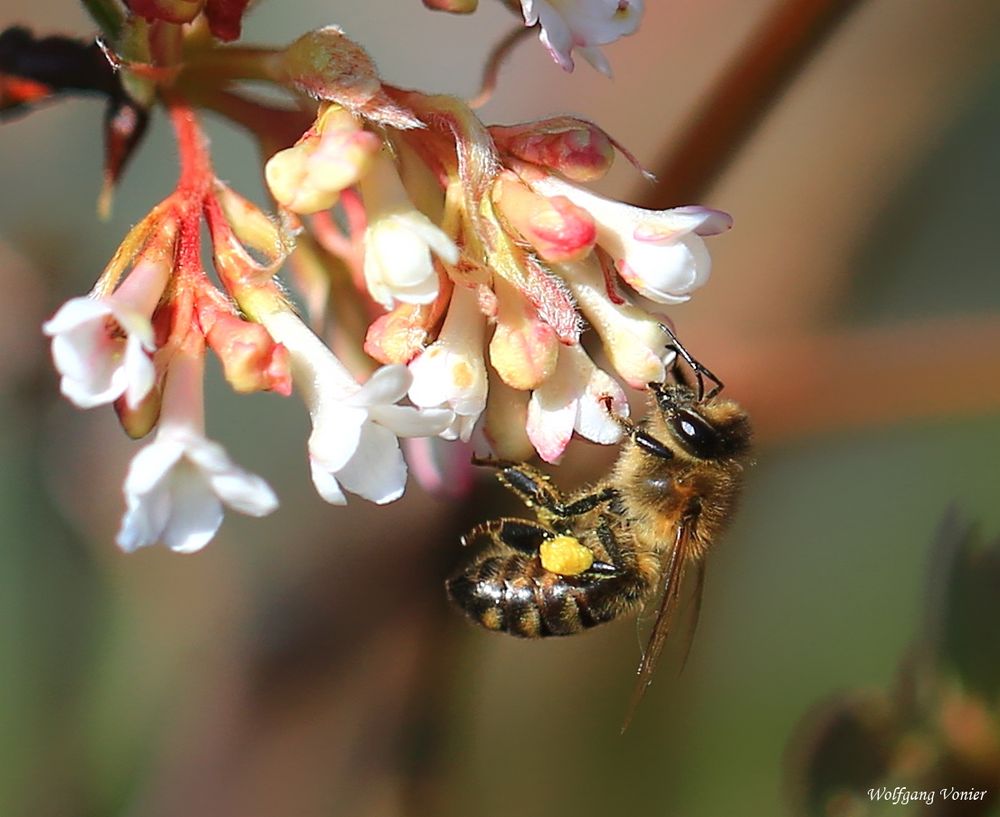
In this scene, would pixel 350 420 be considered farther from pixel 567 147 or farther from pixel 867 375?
pixel 867 375

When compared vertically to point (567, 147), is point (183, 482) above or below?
below

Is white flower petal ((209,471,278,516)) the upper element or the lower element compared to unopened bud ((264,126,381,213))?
lower

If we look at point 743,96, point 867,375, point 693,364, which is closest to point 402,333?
point 693,364

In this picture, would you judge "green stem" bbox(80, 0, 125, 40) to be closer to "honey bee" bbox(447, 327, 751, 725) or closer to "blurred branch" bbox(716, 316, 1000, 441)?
"honey bee" bbox(447, 327, 751, 725)

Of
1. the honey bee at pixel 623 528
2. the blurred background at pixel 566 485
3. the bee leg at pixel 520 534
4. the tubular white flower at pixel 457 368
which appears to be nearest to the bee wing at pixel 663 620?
the honey bee at pixel 623 528

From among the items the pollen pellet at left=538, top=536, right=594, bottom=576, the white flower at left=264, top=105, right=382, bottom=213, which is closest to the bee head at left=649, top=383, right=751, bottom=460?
the pollen pellet at left=538, top=536, right=594, bottom=576

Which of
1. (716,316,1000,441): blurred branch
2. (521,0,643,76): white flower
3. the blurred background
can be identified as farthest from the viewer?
the blurred background
